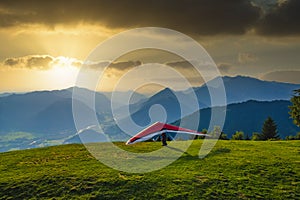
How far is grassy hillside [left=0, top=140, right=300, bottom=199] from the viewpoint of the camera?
2414 cm

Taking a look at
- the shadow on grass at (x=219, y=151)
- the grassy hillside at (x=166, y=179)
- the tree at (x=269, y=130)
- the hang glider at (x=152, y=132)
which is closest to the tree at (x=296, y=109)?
the grassy hillside at (x=166, y=179)

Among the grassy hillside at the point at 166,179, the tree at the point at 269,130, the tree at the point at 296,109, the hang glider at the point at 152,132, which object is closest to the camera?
the grassy hillside at the point at 166,179

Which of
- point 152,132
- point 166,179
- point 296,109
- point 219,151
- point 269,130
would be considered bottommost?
point 166,179

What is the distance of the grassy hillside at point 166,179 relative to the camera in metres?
24.1

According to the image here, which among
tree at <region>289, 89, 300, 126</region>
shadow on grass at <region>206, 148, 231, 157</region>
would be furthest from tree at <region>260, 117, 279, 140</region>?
shadow on grass at <region>206, 148, 231, 157</region>

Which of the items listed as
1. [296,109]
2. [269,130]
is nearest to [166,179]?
[296,109]

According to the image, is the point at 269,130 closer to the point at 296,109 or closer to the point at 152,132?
the point at 296,109

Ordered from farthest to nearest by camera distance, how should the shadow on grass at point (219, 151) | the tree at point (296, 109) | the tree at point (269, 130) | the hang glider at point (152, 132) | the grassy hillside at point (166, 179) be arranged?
1. the tree at point (269, 130)
2. the tree at point (296, 109)
3. the hang glider at point (152, 132)
4. the shadow on grass at point (219, 151)
5. the grassy hillside at point (166, 179)

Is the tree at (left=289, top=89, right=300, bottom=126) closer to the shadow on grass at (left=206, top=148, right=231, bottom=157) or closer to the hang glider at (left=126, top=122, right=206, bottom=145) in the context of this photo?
the shadow on grass at (left=206, top=148, right=231, bottom=157)

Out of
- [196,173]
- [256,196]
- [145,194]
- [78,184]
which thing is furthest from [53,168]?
[256,196]

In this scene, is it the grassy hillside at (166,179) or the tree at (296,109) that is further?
the tree at (296,109)

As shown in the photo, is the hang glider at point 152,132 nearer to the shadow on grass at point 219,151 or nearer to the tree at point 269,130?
the shadow on grass at point 219,151

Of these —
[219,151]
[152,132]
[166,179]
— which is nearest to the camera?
[166,179]

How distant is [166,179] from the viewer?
26438 mm
